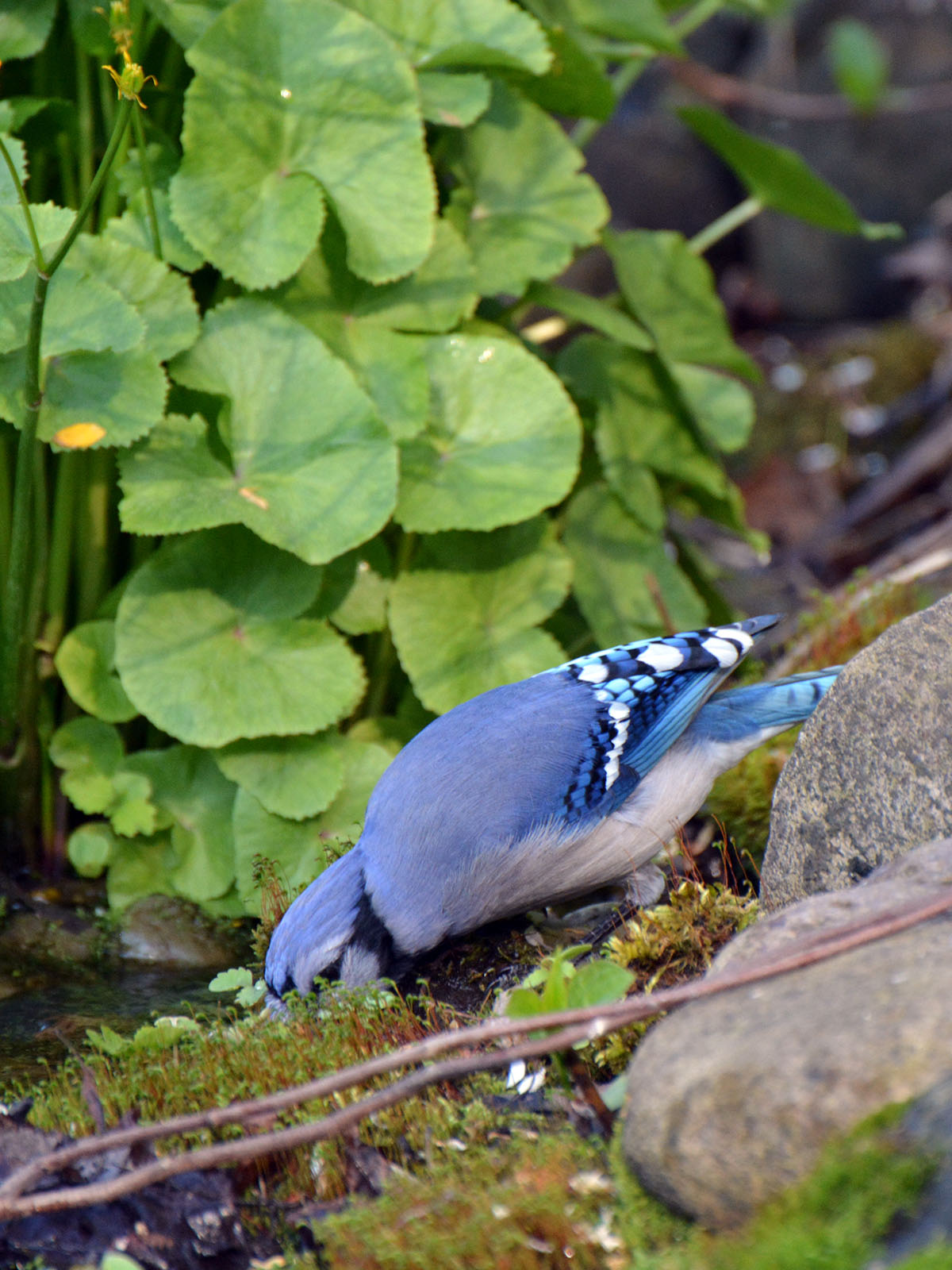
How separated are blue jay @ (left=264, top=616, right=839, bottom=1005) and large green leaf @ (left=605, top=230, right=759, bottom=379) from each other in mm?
1400

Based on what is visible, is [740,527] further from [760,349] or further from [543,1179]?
[760,349]

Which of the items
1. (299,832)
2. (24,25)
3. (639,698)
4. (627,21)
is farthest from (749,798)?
(24,25)

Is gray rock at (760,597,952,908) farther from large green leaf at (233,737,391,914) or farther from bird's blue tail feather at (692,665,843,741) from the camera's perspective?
large green leaf at (233,737,391,914)

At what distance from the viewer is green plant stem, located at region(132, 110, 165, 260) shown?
2.70m

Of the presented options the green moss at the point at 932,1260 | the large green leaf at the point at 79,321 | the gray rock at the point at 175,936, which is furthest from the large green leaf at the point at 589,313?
the green moss at the point at 932,1260

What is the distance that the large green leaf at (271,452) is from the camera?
2.82 m

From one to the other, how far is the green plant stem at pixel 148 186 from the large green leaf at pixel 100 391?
278mm

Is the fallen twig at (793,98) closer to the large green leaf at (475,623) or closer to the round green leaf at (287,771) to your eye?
the large green leaf at (475,623)

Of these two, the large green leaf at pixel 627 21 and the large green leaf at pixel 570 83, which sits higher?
the large green leaf at pixel 627 21

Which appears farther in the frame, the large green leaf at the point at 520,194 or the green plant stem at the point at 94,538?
the large green leaf at the point at 520,194

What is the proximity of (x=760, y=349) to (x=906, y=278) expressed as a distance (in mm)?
991

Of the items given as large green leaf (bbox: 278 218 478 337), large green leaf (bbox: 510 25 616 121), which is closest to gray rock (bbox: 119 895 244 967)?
large green leaf (bbox: 278 218 478 337)

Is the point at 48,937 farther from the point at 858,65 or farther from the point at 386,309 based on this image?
the point at 858,65

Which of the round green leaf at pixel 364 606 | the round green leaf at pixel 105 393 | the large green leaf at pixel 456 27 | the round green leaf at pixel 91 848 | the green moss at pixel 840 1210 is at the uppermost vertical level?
the large green leaf at pixel 456 27
